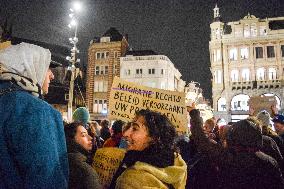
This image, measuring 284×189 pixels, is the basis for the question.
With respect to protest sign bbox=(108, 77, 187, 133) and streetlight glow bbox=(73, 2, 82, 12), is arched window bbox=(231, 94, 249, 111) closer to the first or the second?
streetlight glow bbox=(73, 2, 82, 12)

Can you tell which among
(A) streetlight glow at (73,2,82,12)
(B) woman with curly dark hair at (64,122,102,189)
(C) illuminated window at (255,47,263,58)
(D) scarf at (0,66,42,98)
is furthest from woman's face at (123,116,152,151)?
(C) illuminated window at (255,47,263,58)

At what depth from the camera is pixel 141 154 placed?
249 cm

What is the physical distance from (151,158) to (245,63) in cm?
5171

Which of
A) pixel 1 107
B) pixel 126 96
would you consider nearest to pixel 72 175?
pixel 1 107

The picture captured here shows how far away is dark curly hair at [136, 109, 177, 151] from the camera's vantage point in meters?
2.64

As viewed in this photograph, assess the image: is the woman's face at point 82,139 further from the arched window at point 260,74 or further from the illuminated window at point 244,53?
the illuminated window at point 244,53

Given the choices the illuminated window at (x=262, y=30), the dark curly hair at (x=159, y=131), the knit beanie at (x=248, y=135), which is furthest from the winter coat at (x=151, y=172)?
the illuminated window at (x=262, y=30)

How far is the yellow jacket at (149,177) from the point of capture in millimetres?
2242

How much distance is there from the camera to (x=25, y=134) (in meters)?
1.65

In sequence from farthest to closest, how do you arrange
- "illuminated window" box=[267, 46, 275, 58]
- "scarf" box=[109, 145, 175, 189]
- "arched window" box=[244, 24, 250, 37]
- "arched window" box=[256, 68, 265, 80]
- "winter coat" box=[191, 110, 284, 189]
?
1. "arched window" box=[244, 24, 250, 37]
2. "illuminated window" box=[267, 46, 275, 58]
3. "arched window" box=[256, 68, 265, 80]
4. "winter coat" box=[191, 110, 284, 189]
5. "scarf" box=[109, 145, 175, 189]

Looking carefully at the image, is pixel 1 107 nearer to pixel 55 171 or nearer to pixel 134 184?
pixel 55 171

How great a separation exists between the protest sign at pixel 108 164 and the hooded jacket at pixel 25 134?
43.1 inches

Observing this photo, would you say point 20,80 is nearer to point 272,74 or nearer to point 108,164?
point 108,164

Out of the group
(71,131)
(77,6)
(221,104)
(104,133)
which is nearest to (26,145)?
(71,131)
